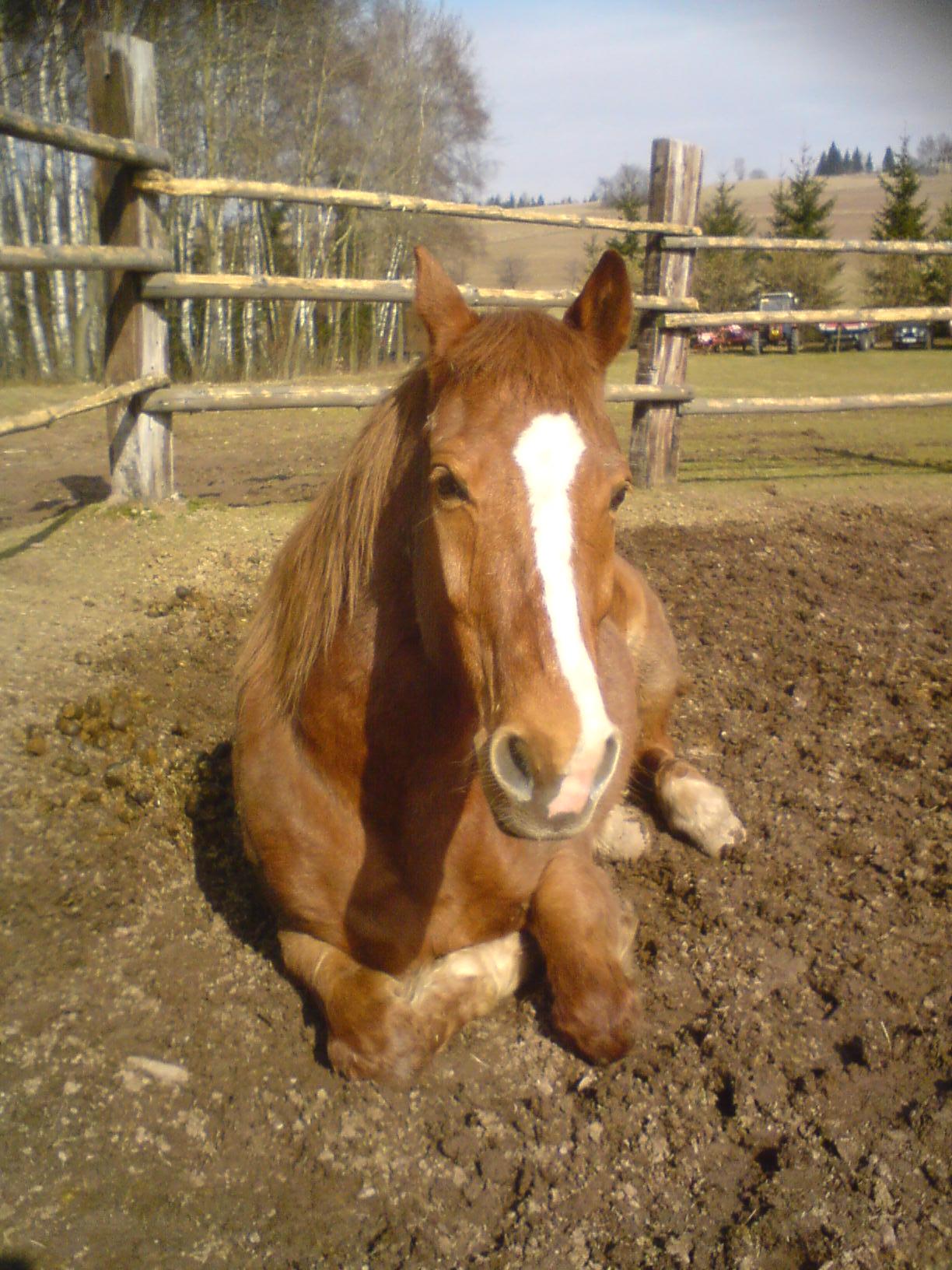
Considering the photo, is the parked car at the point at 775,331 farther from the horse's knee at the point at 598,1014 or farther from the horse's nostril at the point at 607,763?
the horse's nostril at the point at 607,763

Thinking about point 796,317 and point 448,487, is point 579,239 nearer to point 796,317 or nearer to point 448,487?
point 796,317

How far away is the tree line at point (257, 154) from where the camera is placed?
49.4 feet

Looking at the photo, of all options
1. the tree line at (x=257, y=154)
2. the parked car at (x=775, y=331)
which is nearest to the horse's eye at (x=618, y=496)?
the tree line at (x=257, y=154)

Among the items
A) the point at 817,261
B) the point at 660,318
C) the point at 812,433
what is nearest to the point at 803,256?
the point at 817,261

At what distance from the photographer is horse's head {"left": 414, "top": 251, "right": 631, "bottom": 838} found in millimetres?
1409

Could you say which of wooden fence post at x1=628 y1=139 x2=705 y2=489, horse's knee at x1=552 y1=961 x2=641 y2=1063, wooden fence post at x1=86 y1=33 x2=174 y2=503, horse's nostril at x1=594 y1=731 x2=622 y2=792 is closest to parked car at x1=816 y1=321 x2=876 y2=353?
wooden fence post at x1=628 y1=139 x2=705 y2=489

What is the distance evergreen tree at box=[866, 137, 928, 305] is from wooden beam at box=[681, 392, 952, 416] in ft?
73.2

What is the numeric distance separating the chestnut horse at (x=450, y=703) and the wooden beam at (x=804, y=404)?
494 cm

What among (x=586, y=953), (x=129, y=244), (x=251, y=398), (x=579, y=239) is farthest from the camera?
(x=579, y=239)

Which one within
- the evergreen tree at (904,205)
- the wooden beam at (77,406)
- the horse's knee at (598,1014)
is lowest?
A: the horse's knee at (598,1014)

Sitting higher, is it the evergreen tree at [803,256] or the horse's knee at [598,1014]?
the evergreen tree at [803,256]

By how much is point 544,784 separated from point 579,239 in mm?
62148

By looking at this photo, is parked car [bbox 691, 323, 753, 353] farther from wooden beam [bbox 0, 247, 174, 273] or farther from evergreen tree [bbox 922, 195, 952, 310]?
wooden beam [bbox 0, 247, 174, 273]

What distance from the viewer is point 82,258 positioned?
4379mm
